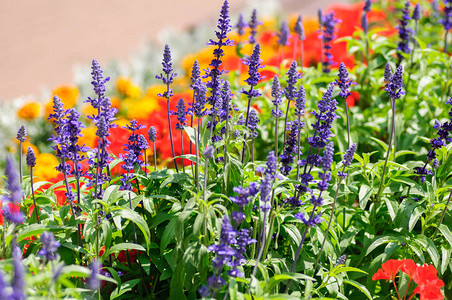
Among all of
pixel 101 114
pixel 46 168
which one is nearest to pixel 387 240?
pixel 101 114

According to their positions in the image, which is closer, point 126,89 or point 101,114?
point 101,114

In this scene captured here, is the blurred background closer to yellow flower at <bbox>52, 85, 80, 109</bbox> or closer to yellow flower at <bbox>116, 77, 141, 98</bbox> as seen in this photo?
yellow flower at <bbox>116, 77, 141, 98</bbox>

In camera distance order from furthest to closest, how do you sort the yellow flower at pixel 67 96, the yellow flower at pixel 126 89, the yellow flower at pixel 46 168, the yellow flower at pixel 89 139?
the yellow flower at pixel 126 89 → the yellow flower at pixel 67 96 → the yellow flower at pixel 89 139 → the yellow flower at pixel 46 168

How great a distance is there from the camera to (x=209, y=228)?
2250 mm

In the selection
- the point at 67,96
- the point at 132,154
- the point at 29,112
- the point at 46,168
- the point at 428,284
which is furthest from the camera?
the point at 29,112

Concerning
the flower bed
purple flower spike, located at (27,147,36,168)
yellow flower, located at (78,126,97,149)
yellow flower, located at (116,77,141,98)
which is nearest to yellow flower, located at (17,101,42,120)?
yellow flower, located at (116,77,141,98)

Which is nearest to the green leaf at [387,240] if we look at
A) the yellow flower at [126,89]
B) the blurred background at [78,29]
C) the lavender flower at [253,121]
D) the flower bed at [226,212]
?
the flower bed at [226,212]

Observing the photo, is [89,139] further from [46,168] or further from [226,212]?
[226,212]

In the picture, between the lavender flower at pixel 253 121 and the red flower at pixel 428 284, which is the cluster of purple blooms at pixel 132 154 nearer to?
the lavender flower at pixel 253 121

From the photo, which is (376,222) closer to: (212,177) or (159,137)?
(212,177)

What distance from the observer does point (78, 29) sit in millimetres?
12203

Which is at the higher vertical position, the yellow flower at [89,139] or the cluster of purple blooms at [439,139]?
the yellow flower at [89,139]

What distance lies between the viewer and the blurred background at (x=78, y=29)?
1034 cm

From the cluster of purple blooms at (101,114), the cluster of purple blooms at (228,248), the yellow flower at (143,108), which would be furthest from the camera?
the yellow flower at (143,108)
